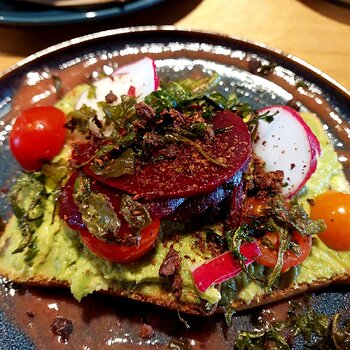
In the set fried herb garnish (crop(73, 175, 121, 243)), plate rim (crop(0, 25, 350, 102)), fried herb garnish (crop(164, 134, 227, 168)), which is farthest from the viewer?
plate rim (crop(0, 25, 350, 102))

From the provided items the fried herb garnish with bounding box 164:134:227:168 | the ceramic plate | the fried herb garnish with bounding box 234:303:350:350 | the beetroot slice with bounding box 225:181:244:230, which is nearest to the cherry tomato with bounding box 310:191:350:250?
the fried herb garnish with bounding box 234:303:350:350

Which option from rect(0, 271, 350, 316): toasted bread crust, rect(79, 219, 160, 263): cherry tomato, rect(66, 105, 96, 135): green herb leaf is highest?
rect(66, 105, 96, 135): green herb leaf

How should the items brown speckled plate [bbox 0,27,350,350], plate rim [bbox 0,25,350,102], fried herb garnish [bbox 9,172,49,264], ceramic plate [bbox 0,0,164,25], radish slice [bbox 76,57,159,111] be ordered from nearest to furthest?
brown speckled plate [bbox 0,27,350,350] → fried herb garnish [bbox 9,172,49,264] → radish slice [bbox 76,57,159,111] → plate rim [bbox 0,25,350,102] → ceramic plate [bbox 0,0,164,25]

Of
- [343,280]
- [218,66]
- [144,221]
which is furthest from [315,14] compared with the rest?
[144,221]

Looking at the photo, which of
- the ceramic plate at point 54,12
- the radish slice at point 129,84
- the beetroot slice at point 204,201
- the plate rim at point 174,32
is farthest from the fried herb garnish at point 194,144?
the ceramic plate at point 54,12

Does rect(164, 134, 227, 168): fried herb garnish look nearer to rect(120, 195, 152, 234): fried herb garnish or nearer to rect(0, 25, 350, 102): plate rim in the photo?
rect(120, 195, 152, 234): fried herb garnish

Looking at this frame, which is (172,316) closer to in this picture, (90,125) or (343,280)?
(343,280)

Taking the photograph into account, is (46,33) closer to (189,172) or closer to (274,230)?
(189,172)
